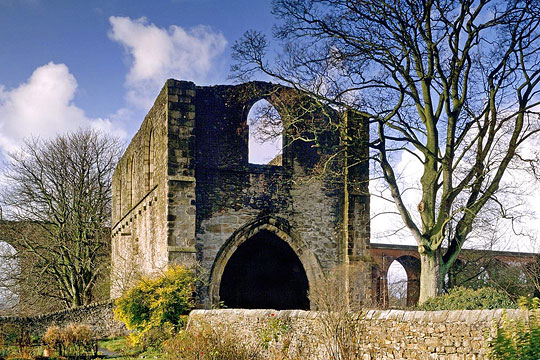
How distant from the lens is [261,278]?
885 inches

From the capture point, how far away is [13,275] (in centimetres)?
2706

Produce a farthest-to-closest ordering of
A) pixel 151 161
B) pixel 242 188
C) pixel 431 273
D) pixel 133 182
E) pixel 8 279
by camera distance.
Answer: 1. pixel 8 279
2. pixel 133 182
3. pixel 151 161
4. pixel 242 188
5. pixel 431 273

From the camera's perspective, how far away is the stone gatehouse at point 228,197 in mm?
16859

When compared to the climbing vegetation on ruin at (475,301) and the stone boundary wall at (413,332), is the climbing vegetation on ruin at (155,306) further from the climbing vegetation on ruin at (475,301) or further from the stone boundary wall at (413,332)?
the climbing vegetation on ruin at (475,301)

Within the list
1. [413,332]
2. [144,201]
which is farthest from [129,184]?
[413,332]

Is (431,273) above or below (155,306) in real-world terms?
above

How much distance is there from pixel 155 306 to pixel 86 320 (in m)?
5.02

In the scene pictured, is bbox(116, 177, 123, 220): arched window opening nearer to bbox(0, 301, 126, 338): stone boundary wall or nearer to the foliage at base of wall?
bbox(0, 301, 126, 338): stone boundary wall

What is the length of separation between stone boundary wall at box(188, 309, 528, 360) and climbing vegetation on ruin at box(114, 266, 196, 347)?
4.59 m

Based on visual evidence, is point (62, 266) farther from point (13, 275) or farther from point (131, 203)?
point (131, 203)

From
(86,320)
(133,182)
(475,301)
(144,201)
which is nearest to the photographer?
(475,301)

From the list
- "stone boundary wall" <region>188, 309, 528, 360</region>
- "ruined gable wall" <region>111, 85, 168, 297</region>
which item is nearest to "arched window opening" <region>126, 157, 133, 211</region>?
"ruined gable wall" <region>111, 85, 168, 297</region>

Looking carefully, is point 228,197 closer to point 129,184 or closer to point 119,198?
point 129,184

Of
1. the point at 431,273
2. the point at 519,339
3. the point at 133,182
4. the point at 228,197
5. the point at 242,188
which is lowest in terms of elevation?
the point at 519,339
